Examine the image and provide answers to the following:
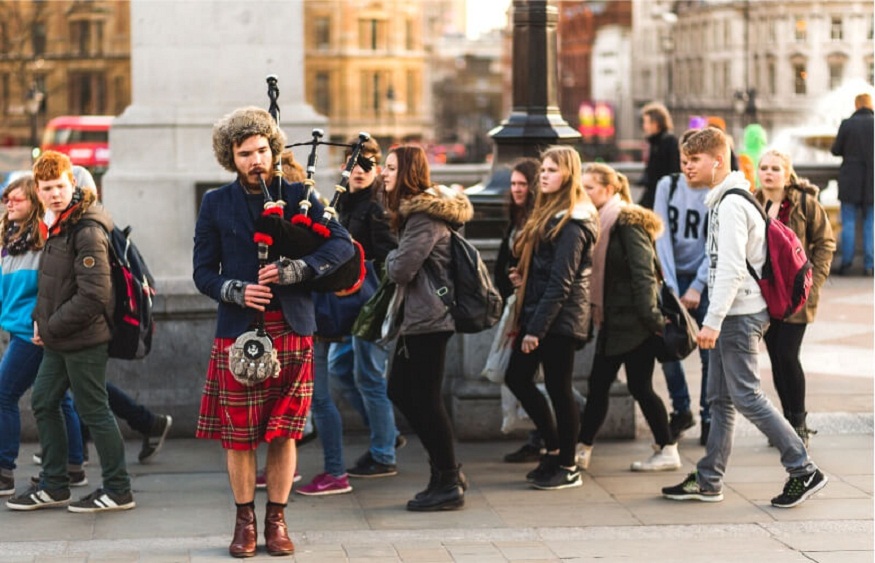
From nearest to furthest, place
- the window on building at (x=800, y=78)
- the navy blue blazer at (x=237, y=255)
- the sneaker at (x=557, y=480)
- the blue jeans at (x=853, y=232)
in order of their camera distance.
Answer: the navy blue blazer at (x=237, y=255)
the sneaker at (x=557, y=480)
the blue jeans at (x=853, y=232)
the window on building at (x=800, y=78)

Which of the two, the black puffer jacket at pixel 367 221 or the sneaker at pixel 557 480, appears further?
the black puffer jacket at pixel 367 221

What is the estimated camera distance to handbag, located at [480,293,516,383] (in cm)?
892

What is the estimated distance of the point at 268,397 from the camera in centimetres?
731

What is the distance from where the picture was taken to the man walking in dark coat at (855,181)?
17.7 m

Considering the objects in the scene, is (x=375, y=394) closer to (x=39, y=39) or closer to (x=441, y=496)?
(x=441, y=496)

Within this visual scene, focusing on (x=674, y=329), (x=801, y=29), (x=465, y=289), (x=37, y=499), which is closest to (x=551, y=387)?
(x=674, y=329)

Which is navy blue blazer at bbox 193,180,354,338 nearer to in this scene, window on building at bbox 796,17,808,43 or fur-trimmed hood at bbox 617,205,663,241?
fur-trimmed hood at bbox 617,205,663,241

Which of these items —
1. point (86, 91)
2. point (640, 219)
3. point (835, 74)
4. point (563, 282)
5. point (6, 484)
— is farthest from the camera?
point (835, 74)

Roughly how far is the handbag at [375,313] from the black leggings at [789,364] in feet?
7.31

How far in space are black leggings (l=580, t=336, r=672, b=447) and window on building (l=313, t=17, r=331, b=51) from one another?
342 ft

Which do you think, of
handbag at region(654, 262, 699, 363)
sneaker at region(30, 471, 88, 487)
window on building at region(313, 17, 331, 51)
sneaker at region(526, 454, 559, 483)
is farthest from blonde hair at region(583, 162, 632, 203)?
window on building at region(313, 17, 331, 51)

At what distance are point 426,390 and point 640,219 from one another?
5.01 ft

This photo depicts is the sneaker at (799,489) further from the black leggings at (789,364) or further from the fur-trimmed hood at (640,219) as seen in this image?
the fur-trimmed hood at (640,219)

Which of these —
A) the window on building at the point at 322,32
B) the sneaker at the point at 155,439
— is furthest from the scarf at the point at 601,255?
the window on building at the point at 322,32
